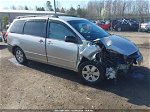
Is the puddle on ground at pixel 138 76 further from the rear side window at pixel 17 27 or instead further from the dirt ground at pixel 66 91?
the rear side window at pixel 17 27

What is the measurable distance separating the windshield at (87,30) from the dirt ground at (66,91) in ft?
4.37

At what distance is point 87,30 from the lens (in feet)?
22.6

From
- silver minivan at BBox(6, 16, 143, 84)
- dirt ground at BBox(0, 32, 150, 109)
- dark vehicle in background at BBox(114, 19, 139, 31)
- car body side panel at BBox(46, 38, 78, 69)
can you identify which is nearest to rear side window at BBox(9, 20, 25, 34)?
silver minivan at BBox(6, 16, 143, 84)

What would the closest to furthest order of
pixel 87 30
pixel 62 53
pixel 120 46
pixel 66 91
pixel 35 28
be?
pixel 66 91 → pixel 120 46 → pixel 62 53 → pixel 87 30 → pixel 35 28

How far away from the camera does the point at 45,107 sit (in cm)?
500

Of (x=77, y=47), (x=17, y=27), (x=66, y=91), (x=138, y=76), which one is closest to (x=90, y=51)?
(x=77, y=47)

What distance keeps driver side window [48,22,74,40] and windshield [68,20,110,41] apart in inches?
9.9

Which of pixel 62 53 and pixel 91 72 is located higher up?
pixel 62 53

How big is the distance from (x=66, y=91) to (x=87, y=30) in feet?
6.75

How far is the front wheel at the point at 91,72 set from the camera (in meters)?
6.03

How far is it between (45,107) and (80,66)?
177 centimetres

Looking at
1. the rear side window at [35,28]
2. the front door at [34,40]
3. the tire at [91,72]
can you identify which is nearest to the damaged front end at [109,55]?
the tire at [91,72]

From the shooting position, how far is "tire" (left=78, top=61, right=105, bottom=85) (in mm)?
6029

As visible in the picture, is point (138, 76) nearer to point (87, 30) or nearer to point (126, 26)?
point (87, 30)
